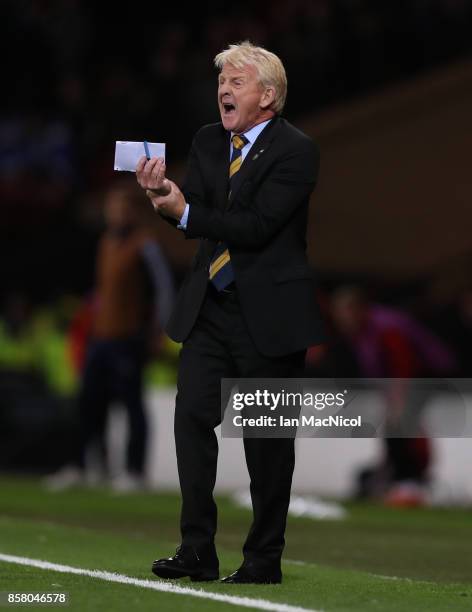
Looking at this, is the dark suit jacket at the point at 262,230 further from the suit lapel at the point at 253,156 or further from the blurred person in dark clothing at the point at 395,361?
the blurred person in dark clothing at the point at 395,361

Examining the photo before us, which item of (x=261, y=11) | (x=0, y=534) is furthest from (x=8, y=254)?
(x=0, y=534)

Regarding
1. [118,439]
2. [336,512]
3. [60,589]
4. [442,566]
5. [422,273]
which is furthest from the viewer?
[422,273]

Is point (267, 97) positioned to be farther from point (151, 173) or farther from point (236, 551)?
point (236, 551)

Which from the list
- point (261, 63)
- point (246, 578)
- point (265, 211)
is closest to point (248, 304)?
point (265, 211)

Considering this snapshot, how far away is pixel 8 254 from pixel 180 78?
8.84 ft

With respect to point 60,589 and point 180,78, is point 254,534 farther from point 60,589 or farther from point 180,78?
point 180,78

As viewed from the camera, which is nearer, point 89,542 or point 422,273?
point 89,542

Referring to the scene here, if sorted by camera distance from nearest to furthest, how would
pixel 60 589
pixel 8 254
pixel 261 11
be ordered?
pixel 60 589 < pixel 8 254 < pixel 261 11

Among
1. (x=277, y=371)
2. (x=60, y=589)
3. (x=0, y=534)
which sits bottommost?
(x=0, y=534)

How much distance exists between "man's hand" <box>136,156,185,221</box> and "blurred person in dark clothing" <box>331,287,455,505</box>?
6421 mm

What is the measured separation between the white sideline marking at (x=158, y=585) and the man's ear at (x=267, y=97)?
1658 mm

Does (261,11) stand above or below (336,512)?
above

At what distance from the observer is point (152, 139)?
17734mm

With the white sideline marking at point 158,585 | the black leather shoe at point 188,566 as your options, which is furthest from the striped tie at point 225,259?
the white sideline marking at point 158,585
